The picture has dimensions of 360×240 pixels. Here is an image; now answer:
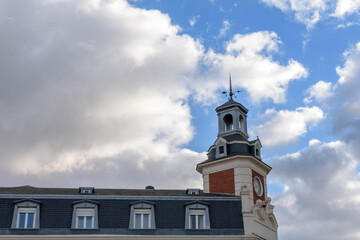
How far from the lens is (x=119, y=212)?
45.6 metres

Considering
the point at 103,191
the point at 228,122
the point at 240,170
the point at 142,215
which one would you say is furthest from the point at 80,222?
the point at 228,122

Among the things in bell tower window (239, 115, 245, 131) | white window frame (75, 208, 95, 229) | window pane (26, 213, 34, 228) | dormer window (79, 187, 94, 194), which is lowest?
window pane (26, 213, 34, 228)

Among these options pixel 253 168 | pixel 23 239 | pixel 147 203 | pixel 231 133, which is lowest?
pixel 23 239

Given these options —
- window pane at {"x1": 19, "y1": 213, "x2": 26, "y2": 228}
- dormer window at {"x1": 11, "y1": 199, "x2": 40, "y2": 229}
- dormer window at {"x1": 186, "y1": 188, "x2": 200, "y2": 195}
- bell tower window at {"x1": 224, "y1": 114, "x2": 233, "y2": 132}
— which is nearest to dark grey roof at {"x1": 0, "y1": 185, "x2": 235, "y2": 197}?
dormer window at {"x1": 186, "y1": 188, "x2": 200, "y2": 195}

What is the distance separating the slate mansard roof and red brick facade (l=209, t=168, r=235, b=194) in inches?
129

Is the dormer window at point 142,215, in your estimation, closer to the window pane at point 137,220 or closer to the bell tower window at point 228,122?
the window pane at point 137,220

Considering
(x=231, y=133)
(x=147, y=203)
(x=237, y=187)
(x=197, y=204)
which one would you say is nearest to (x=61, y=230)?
(x=147, y=203)

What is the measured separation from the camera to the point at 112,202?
46.1m

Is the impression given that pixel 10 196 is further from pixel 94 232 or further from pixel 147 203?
pixel 147 203

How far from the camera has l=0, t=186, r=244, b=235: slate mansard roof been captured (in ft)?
146

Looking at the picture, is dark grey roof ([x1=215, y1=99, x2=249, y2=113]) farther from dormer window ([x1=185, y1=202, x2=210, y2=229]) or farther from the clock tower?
dormer window ([x1=185, y1=202, x2=210, y2=229])

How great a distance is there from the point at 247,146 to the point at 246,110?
562 centimetres

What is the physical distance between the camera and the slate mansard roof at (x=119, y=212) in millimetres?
44406

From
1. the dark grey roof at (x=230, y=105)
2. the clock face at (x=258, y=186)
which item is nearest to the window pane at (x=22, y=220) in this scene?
the clock face at (x=258, y=186)
